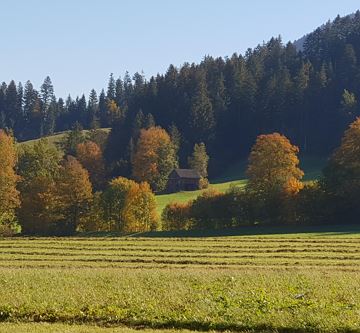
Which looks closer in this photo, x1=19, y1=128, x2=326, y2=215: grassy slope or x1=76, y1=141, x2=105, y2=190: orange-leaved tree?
x1=19, y1=128, x2=326, y2=215: grassy slope

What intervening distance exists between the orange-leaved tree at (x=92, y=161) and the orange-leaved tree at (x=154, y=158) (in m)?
9.10

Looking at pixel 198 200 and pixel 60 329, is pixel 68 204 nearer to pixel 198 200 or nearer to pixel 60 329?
pixel 198 200

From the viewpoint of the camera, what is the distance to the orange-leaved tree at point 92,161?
445 ft

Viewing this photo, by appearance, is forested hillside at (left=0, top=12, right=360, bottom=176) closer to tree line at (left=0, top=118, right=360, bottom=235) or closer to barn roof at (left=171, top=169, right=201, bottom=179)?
barn roof at (left=171, top=169, right=201, bottom=179)

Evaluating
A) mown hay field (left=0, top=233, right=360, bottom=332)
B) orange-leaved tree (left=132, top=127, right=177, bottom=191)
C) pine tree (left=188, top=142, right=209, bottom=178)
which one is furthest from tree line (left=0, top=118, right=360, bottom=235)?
pine tree (left=188, top=142, right=209, bottom=178)

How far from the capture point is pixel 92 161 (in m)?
137

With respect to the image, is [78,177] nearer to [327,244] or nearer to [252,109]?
[327,244]

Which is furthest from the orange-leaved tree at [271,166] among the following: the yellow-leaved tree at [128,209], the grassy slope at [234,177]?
the grassy slope at [234,177]

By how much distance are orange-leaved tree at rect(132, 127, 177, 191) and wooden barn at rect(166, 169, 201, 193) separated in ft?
8.64

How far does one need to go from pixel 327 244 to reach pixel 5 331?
38.0 m

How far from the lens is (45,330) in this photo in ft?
58.4

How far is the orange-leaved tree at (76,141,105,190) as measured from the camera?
13550cm

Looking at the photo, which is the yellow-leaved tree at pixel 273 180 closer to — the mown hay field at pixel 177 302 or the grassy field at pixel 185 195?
the grassy field at pixel 185 195

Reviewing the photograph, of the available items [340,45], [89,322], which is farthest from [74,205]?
[340,45]
